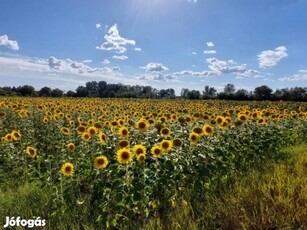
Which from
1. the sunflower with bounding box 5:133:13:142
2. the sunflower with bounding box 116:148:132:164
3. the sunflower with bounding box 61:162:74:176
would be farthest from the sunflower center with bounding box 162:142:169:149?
the sunflower with bounding box 5:133:13:142

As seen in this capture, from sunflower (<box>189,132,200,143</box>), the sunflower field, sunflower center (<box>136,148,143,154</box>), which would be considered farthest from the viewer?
sunflower (<box>189,132,200,143</box>)

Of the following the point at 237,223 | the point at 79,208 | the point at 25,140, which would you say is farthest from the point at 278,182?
the point at 25,140

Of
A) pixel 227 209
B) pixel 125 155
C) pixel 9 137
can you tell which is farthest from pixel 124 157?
→ pixel 9 137

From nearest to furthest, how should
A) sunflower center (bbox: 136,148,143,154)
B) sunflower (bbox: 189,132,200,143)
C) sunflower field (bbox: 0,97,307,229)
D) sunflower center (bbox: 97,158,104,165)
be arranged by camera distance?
sunflower field (bbox: 0,97,307,229) < sunflower center (bbox: 136,148,143,154) < sunflower center (bbox: 97,158,104,165) < sunflower (bbox: 189,132,200,143)

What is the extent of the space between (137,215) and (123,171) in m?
0.59

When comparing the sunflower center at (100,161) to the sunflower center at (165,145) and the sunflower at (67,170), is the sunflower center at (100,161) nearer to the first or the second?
the sunflower at (67,170)

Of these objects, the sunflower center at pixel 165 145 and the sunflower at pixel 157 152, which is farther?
the sunflower center at pixel 165 145

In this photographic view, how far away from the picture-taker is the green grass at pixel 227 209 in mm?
4031

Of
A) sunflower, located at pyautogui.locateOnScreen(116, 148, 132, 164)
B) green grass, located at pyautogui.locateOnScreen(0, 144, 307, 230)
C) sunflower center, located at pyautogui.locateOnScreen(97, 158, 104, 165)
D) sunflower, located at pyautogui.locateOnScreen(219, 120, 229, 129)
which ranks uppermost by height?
sunflower, located at pyautogui.locateOnScreen(219, 120, 229, 129)

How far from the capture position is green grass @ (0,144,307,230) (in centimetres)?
403

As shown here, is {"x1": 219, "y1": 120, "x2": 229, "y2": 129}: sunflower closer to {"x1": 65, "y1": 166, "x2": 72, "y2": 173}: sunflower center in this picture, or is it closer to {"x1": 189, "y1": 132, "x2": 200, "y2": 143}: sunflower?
{"x1": 189, "y1": 132, "x2": 200, "y2": 143}: sunflower

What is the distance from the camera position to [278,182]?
499 cm

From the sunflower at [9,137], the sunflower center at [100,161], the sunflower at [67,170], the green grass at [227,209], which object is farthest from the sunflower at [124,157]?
the sunflower at [9,137]

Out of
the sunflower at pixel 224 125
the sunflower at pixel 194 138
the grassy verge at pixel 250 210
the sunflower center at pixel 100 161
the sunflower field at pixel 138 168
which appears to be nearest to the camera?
the grassy verge at pixel 250 210
